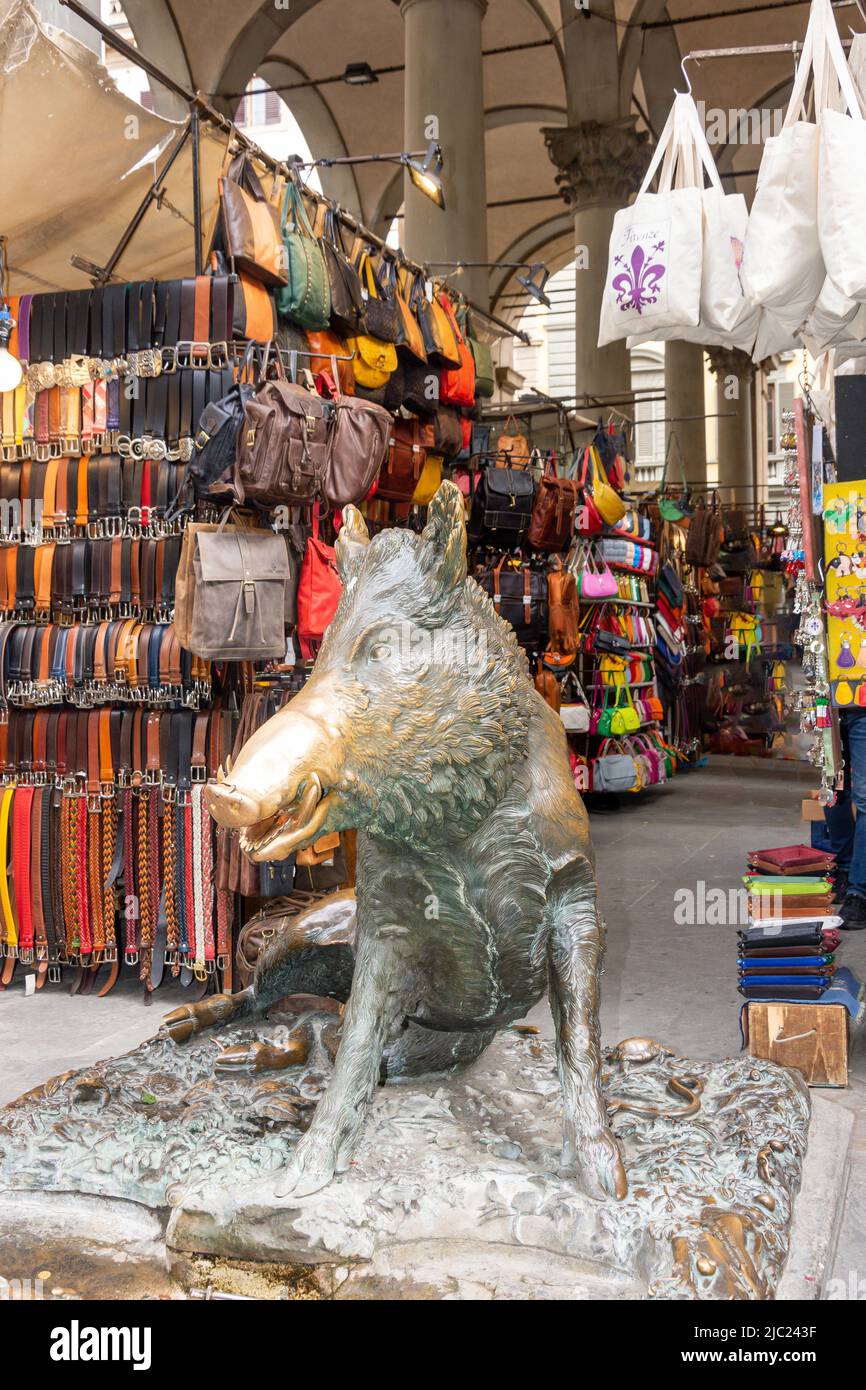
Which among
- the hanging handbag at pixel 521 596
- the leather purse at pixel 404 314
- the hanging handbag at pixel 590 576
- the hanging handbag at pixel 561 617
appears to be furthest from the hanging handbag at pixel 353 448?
the hanging handbag at pixel 590 576

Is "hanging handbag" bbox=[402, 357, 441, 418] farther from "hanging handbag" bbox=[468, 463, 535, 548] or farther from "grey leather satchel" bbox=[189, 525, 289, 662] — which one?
"grey leather satchel" bbox=[189, 525, 289, 662]

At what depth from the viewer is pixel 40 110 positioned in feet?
21.7

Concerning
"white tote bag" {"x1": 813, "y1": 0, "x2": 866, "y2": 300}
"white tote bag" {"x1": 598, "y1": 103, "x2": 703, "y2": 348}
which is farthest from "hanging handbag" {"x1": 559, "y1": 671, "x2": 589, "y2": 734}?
"white tote bag" {"x1": 813, "y1": 0, "x2": 866, "y2": 300}

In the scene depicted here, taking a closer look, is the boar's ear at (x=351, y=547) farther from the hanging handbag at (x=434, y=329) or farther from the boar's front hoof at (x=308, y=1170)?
the hanging handbag at (x=434, y=329)

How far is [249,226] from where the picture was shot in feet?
18.7

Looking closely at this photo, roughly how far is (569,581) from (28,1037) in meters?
6.49

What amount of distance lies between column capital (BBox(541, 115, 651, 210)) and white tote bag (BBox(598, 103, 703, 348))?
13587mm

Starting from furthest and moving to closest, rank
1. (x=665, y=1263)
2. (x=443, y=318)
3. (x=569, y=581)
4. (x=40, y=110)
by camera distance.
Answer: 1. (x=569, y=581)
2. (x=443, y=318)
3. (x=40, y=110)
4. (x=665, y=1263)

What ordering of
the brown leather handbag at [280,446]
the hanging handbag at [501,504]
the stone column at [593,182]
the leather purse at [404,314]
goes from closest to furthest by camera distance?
the brown leather handbag at [280,446]
the leather purse at [404,314]
the hanging handbag at [501,504]
the stone column at [593,182]

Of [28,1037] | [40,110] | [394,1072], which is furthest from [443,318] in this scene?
[394,1072]

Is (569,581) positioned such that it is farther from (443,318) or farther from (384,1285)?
(384,1285)

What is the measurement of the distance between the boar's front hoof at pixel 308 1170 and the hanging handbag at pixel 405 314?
5.23 meters

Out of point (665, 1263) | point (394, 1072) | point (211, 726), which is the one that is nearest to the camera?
point (665, 1263)

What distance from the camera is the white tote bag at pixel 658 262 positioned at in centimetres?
465
